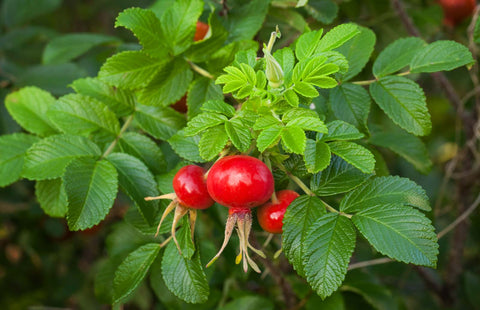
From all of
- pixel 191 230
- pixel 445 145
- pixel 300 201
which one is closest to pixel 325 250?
pixel 300 201

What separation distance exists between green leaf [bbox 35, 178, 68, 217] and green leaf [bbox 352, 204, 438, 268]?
2.50 feet

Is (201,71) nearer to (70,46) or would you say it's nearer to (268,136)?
(268,136)

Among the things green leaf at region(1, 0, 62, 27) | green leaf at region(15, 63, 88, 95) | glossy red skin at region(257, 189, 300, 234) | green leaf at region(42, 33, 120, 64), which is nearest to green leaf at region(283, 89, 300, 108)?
glossy red skin at region(257, 189, 300, 234)

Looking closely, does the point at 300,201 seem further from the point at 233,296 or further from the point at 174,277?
the point at 233,296

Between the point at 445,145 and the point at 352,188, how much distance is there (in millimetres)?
2997

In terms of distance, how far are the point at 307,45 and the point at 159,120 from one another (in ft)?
1.47

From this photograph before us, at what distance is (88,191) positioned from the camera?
974mm

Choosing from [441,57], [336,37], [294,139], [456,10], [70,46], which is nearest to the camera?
[294,139]

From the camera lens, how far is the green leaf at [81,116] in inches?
44.4

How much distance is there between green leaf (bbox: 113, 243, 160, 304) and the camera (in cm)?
103

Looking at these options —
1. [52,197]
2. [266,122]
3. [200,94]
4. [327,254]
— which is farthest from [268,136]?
[52,197]

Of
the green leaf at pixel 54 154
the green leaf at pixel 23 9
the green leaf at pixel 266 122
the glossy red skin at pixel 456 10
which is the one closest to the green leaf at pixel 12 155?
the green leaf at pixel 54 154

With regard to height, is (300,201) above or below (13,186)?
above

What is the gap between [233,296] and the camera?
1437 mm
